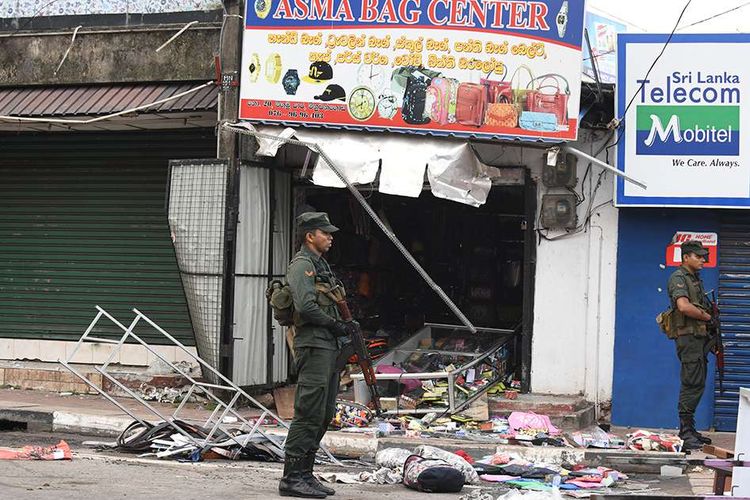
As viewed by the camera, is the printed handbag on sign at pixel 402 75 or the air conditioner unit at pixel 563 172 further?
the air conditioner unit at pixel 563 172

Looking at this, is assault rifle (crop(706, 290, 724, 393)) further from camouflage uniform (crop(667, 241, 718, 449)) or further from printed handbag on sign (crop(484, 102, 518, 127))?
printed handbag on sign (crop(484, 102, 518, 127))

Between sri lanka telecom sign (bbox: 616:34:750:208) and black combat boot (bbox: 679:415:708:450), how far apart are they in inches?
92.7

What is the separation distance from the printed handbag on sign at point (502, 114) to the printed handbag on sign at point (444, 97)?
38 centimetres

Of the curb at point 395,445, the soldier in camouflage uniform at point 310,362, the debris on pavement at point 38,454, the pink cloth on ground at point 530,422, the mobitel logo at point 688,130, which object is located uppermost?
the mobitel logo at point 688,130

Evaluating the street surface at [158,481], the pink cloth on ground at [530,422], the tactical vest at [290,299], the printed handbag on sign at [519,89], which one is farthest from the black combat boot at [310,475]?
the printed handbag on sign at [519,89]

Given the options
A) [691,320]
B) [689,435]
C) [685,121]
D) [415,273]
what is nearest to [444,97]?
[685,121]

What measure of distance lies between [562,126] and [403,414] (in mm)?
3405

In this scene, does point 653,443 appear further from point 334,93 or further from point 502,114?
point 334,93

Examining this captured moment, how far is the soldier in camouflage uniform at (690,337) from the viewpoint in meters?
10.2

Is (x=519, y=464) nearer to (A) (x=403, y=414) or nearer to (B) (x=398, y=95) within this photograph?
(A) (x=403, y=414)

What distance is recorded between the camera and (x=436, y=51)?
1154 centimetres

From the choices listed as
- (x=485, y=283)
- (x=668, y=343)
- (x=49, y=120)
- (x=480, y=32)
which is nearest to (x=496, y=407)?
(x=668, y=343)

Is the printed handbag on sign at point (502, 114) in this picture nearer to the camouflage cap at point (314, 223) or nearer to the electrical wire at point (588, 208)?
the electrical wire at point (588, 208)

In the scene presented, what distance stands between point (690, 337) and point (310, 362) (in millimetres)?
4226
